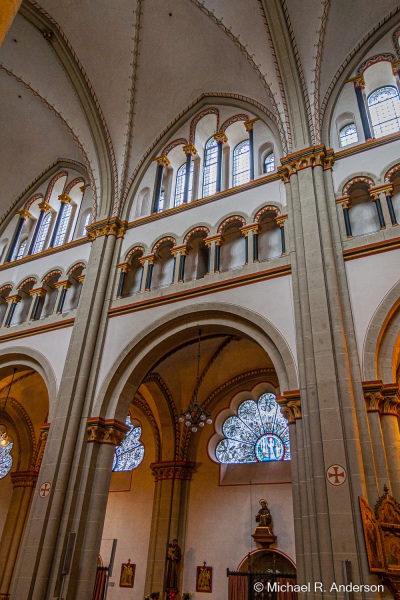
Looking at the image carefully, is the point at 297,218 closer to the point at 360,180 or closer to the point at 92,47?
the point at 360,180

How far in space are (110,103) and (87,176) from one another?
306 cm

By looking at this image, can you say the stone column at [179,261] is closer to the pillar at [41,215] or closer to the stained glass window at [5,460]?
the pillar at [41,215]

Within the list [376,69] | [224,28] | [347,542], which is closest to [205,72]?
[224,28]

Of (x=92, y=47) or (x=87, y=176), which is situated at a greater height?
(x=92, y=47)

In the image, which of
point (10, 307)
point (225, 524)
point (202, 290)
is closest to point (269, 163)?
point (202, 290)

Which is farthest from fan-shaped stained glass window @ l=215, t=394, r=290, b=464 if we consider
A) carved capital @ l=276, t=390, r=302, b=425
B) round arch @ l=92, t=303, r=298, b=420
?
carved capital @ l=276, t=390, r=302, b=425

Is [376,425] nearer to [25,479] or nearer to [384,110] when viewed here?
[384,110]

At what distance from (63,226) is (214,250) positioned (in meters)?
7.32

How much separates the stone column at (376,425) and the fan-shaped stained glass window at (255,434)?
22.2ft

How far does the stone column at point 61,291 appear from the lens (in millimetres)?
13935

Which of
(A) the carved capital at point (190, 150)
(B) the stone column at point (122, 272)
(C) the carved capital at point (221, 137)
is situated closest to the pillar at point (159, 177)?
(A) the carved capital at point (190, 150)

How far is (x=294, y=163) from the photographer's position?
11.6 metres

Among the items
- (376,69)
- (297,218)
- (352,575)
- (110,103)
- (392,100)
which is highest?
(110,103)

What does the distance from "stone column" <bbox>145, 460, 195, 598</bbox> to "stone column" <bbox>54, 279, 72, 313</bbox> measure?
20.4 feet
